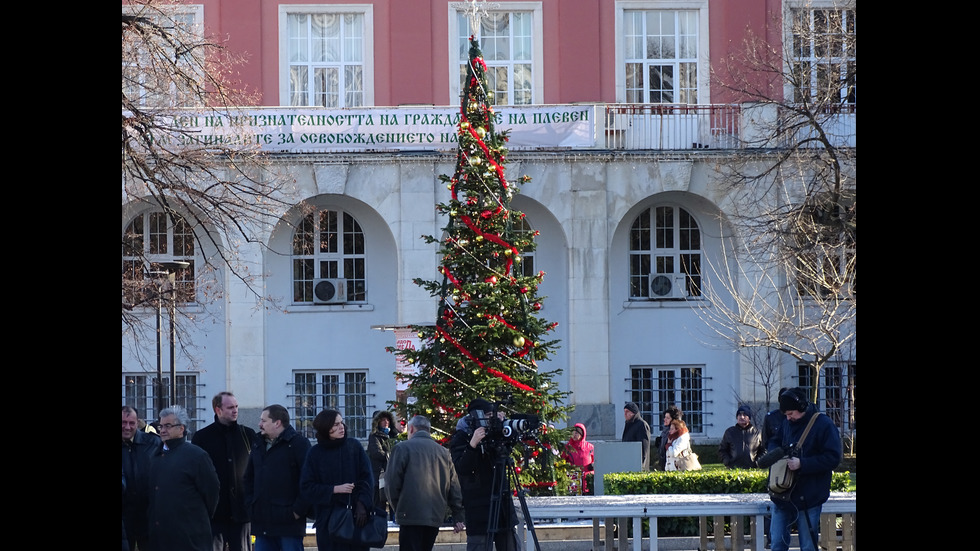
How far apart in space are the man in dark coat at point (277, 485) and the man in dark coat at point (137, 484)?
3.04 ft

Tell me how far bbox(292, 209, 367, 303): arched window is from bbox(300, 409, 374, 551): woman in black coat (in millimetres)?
19114

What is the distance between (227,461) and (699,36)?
21.2 meters

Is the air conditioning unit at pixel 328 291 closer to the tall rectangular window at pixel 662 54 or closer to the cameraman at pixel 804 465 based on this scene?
the tall rectangular window at pixel 662 54

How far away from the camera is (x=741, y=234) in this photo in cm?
2844

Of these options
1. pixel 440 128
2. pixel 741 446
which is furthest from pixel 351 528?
pixel 440 128

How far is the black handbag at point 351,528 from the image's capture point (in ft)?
35.0

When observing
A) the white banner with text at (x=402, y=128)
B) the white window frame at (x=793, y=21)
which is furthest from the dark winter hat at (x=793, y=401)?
the white banner with text at (x=402, y=128)

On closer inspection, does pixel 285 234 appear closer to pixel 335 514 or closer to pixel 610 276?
pixel 610 276

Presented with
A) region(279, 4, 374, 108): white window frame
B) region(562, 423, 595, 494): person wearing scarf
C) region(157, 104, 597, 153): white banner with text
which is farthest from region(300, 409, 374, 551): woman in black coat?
region(279, 4, 374, 108): white window frame

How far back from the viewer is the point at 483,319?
50.7 feet

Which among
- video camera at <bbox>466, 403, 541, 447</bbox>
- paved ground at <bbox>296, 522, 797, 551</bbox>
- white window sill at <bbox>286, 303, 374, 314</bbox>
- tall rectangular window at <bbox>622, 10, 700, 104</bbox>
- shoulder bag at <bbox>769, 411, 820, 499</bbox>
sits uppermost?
tall rectangular window at <bbox>622, 10, 700, 104</bbox>

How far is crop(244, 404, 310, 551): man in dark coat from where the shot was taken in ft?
36.9

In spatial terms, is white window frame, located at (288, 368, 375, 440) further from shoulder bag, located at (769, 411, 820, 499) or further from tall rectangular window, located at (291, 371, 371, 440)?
shoulder bag, located at (769, 411, 820, 499)

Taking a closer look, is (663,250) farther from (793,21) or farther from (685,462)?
(685,462)
